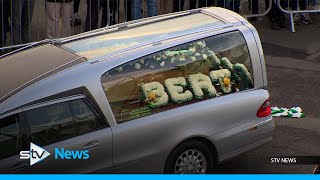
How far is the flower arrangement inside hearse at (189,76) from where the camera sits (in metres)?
6.23

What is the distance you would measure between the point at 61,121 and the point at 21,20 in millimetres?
5367

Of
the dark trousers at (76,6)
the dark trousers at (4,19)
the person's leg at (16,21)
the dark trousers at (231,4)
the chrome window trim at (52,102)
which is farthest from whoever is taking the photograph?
the dark trousers at (231,4)

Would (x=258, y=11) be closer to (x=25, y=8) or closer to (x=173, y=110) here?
(x=25, y=8)

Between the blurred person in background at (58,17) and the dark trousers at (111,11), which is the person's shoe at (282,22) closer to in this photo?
the dark trousers at (111,11)

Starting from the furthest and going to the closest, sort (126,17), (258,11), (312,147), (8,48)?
(258,11) → (126,17) → (8,48) → (312,147)

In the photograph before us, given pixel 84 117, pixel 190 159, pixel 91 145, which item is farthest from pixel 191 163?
pixel 84 117

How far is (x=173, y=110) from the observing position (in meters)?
6.27

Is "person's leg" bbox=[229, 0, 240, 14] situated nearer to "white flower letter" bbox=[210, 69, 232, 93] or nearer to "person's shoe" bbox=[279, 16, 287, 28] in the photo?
"person's shoe" bbox=[279, 16, 287, 28]

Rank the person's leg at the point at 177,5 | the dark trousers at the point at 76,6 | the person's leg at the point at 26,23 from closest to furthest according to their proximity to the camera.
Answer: the person's leg at the point at 26,23 → the dark trousers at the point at 76,6 → the person's leg at the point at 177,5

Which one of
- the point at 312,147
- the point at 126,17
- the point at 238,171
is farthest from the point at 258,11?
the point at 238,171

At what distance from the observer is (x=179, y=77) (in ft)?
21.1

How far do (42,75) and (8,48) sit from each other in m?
4.52

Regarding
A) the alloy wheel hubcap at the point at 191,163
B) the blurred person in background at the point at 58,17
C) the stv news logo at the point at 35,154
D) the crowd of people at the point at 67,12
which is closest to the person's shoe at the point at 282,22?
the crowd of people at the point at 67,12

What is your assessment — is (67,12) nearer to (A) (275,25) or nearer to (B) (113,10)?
(B) (113,10)
